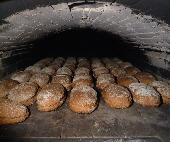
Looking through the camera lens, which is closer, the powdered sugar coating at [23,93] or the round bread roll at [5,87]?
the powdered sugar coating at [23,93]

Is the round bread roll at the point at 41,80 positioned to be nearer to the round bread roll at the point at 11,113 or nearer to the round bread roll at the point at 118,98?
the round bread roll at the point at 11,113

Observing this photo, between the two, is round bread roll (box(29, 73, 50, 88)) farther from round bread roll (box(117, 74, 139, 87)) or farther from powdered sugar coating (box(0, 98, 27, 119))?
round bread roll (box(117, 74, 139, 87))

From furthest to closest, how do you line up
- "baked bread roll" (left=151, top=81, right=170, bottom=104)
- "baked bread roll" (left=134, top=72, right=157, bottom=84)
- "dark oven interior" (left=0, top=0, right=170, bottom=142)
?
1. "baked bread roll" (left=134, top=72, right=157, bottom=84)
2. "baked bread roll" (left=151, top=81, right=170, bottom=104)
3. "dark oven interior" (left=0, top=0, right=170, bottom=142)

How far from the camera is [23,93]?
87.9 inches

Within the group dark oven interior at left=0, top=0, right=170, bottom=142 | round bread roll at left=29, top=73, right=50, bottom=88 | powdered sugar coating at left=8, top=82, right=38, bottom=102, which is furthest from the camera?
round bread roll at left=29, top=73, right=50, bottom=88

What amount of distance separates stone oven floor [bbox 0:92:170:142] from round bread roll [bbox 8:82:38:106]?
16 centimetres

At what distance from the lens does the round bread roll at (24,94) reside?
2180mm

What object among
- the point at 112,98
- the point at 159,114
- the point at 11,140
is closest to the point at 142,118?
the point at 159,114

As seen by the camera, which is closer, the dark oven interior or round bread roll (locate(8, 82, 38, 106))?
the dark oven interior

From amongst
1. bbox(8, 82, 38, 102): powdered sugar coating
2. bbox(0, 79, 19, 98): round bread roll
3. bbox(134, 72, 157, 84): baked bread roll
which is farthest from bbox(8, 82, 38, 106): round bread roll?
bbox(134, 72, 157, 84): baked bread roll

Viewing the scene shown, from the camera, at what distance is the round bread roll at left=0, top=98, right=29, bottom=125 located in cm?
180

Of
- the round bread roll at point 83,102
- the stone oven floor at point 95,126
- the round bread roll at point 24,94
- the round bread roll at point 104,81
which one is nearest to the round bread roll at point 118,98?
the stone oven floor at point 95,126

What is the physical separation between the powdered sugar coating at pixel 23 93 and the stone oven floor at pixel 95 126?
25 cm

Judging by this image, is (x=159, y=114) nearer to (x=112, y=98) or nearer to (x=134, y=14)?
(x=112, y=98)
